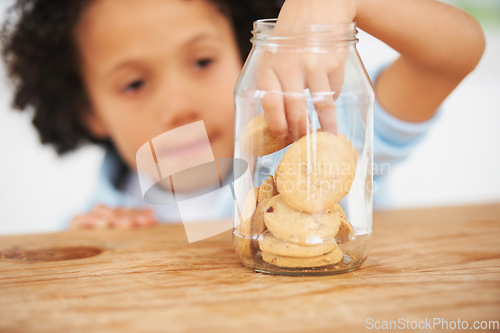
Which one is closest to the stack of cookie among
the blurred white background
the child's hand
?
the child's hand

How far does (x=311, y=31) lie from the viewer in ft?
1.63

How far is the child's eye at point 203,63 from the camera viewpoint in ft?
3.80

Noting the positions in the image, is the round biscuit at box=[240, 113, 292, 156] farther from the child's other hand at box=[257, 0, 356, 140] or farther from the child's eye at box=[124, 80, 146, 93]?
the child's eye at box=[124, 80, 146, 93]

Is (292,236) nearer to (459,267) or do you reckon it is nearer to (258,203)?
(258,203)

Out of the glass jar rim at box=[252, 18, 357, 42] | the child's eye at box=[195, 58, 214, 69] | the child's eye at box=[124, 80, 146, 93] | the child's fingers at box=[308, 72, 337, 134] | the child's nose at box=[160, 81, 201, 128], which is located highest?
the child's eye at box=[195, 58, 214, 69]

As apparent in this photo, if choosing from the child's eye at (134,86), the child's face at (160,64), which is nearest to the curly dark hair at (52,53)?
the child's face at (160,64)

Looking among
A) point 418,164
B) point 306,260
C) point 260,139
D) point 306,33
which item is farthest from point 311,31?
point 418,164

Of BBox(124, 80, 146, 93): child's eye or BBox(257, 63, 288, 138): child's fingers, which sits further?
BBox(124, 80, 146, 93): child's eye

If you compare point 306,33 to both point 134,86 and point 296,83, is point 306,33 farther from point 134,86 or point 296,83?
point 134,86

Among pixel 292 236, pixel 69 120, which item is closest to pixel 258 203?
pixel 292 236

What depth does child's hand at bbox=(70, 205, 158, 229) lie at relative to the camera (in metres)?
1.02

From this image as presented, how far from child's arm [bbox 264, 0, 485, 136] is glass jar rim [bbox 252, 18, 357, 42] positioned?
0.03 feet

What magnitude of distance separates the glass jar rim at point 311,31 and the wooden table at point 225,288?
0.80 ft

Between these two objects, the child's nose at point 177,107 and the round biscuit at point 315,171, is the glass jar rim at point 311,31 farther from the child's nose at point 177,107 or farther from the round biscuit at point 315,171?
the child's nose at point 177,107
